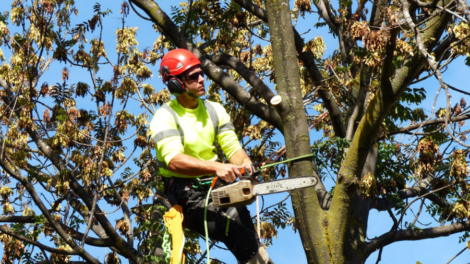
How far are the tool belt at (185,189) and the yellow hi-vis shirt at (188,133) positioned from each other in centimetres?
6

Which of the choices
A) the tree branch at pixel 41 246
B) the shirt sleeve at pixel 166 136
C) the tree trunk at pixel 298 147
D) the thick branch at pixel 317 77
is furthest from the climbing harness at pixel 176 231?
the tree branch at pixel 41 246

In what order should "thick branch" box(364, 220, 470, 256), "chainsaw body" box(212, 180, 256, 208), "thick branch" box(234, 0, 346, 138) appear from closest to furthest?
1. "chainsaw body" box(212, 180, 256, 208)
2. "thick branch" box(234, 0, 346, 138)
3. "thick branch" box(364, 220, 470, 256)

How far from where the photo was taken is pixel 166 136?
175 inches

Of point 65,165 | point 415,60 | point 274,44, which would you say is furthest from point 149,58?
point 415,60

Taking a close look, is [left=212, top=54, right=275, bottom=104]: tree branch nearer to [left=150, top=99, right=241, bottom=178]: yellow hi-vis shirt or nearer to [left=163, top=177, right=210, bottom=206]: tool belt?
[left=150, top=99, right=241, bottom=178]: yellow hi-vis shirt

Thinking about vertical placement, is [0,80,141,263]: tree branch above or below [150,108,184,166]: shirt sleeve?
above

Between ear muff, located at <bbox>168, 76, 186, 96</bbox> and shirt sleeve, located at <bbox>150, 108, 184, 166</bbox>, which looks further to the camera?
ear muff, located at <bbox>168, 76, 186, 96</bbox>

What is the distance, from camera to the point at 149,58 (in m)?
10.7

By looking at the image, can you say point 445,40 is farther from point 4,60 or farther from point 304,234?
point 4,60

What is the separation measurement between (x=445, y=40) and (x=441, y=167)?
2126 mm

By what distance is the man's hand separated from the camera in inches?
165

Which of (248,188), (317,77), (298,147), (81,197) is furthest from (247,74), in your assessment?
(81,197)

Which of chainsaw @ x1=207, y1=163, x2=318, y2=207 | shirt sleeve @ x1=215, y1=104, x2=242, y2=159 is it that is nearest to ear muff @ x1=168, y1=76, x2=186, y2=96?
shirt sleeve @ x1=215, y1=104, x2=242, y2=159

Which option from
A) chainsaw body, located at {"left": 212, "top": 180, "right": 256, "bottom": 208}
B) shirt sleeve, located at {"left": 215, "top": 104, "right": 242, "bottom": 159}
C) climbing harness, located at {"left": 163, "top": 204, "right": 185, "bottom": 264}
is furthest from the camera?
shirt sleeve, located at {"left": 215, "top": 104, "right": 242, "bottom": 159}
